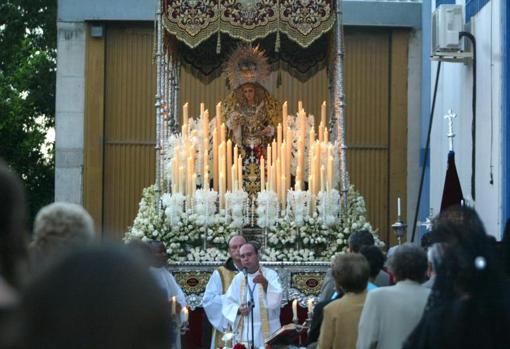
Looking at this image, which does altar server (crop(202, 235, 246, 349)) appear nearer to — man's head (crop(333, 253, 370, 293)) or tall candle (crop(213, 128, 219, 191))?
tall candle (crop(213, 128, 219, 191))

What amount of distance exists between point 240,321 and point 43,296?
9588 mm

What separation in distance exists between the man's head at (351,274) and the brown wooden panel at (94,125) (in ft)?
56.4

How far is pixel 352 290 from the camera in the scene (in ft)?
24.1

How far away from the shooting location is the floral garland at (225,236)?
592 inches

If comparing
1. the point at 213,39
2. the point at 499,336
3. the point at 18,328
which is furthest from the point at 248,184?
the point at 18,328

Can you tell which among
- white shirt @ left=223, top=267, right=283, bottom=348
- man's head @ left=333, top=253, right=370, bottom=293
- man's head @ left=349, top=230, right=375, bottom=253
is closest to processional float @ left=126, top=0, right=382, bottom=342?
white shirt @ left=223, top=267, right=283, bottom=348

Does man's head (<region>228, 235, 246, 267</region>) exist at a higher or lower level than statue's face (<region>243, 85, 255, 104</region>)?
lower

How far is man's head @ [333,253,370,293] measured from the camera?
24.0ft

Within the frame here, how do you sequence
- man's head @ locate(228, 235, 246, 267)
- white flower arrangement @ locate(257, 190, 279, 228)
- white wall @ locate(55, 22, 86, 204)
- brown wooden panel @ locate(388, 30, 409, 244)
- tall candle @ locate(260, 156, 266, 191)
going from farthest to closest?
brown wooden panel @ locate(388, 30, 409, 244), white wall @ locate(55, 22, 86, 204), tall candle @ locate(260, 156, 266, 191), white flower arrangement @ locate(257, 190, 279, 228), man's head @ locate(228, 235, 246, 267)

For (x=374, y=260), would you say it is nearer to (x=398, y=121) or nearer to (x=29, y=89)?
(x=398, y=121)

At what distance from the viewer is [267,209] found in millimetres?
15414

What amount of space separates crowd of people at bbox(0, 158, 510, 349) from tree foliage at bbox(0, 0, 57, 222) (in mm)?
17621

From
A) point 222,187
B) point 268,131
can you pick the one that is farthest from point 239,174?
point 268,131

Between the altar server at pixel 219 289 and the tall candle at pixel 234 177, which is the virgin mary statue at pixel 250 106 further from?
the altar server at pixel 219 289
